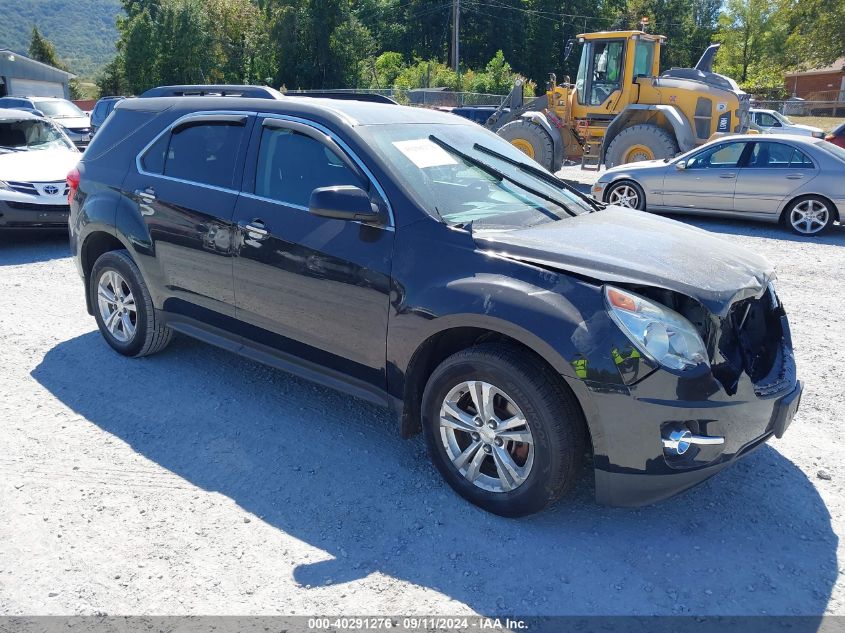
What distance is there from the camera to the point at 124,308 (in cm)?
515

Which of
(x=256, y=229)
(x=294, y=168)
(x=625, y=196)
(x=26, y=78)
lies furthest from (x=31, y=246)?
(x=26, y=78)

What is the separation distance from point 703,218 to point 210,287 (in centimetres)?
971

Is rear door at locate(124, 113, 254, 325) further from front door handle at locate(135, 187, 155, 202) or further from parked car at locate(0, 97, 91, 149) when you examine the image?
parked car at locate(0, 97, 91, 149)

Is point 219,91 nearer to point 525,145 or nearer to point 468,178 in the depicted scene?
point 468,178

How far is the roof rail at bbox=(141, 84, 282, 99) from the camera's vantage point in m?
4.53

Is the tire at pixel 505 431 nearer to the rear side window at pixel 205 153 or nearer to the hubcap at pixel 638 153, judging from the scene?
the rear side window at pixel 205 153

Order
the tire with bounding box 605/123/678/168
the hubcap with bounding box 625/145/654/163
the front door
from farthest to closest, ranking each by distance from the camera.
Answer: the hubcap with bounding box 625/145/654/163
the tire with bounding box 605/123/678/168
the front door

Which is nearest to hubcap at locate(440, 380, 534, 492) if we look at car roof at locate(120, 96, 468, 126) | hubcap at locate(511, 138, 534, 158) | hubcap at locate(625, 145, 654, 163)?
car roof at locate(120, 96, 468, 126)

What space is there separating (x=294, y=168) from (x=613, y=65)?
1332 cm

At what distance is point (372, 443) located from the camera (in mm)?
4117

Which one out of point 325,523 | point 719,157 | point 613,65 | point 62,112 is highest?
point 613,65

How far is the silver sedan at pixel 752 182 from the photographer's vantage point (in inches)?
399

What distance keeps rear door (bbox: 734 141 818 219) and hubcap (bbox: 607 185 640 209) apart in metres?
1.59

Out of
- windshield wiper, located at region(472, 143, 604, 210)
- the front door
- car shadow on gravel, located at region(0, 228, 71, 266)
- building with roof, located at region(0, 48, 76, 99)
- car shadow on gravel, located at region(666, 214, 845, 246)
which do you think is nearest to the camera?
the front door
